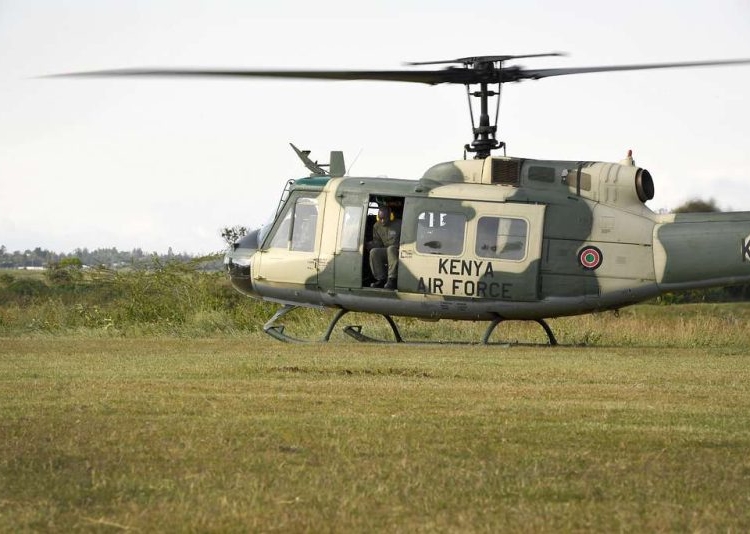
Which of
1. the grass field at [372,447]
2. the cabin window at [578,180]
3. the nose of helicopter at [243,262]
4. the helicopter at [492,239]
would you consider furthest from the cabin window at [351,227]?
the grass field at [372,447]

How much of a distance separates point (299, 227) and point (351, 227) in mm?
905

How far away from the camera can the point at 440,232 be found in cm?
1855

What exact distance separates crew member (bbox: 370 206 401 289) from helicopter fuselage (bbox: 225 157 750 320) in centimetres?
14

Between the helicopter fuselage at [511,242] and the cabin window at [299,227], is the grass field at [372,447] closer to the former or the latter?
the helicopter fuselage at [511,242]

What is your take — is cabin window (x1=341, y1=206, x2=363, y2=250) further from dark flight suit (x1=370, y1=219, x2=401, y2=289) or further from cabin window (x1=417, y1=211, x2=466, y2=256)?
cabin window (x1=417, y1=211, x2=466, y2=256)

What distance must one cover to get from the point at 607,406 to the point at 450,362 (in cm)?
452

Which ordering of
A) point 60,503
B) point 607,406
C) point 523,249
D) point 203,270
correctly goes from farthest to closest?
point 203,270
point 523,249
point 607,406
point 60,503

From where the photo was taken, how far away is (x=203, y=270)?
1081 inches

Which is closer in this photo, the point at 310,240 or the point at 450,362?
the point at 450,362

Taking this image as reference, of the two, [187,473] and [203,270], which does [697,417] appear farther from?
[203,270]

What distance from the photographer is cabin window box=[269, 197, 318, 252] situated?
19375 millimetres

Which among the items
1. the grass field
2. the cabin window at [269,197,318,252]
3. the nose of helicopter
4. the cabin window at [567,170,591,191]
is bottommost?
the grass field

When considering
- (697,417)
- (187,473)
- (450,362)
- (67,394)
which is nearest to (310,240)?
(450,362)

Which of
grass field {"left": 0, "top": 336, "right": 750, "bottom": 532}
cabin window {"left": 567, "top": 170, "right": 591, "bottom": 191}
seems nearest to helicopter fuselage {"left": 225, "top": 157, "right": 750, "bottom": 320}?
cabin window {"left": 567, "top": 170, "right": 591, "bottom": 191}
